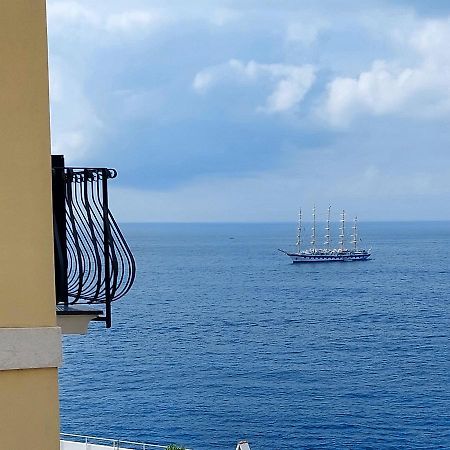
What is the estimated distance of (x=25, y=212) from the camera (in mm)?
1537

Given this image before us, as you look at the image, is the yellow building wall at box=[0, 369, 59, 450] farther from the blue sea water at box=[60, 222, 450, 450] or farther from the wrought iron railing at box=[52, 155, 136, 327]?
the blue sea water at box=[60, 222, 450, 450]

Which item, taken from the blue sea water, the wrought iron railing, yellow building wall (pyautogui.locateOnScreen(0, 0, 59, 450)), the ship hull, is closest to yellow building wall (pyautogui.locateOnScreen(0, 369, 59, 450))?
yellow building wall (pyautogui.locateOnScreen(0, 0, 59, 450))

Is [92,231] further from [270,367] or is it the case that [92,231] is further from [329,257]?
[329,257]

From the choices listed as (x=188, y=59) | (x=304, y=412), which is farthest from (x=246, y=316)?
(x=188, y=59)

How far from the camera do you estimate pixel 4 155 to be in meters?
1.52

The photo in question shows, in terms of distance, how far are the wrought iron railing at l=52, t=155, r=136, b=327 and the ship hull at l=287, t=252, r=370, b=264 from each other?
79571 millimetres

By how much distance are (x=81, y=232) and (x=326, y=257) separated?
8077 cm

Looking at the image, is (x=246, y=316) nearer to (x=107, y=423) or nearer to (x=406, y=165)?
(x=107, y=423)

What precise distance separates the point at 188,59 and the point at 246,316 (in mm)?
73076

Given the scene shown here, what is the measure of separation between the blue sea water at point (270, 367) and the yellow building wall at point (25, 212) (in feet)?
89.2

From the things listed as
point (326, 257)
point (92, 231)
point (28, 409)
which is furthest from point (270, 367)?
point (326, 257)

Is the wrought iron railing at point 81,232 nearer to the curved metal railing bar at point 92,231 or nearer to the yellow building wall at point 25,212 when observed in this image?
the curved metal railing bar at point 92,231

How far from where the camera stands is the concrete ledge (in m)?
1.52

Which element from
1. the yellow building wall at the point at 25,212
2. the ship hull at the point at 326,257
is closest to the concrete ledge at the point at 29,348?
the yellow building wall at the point at 25,212
